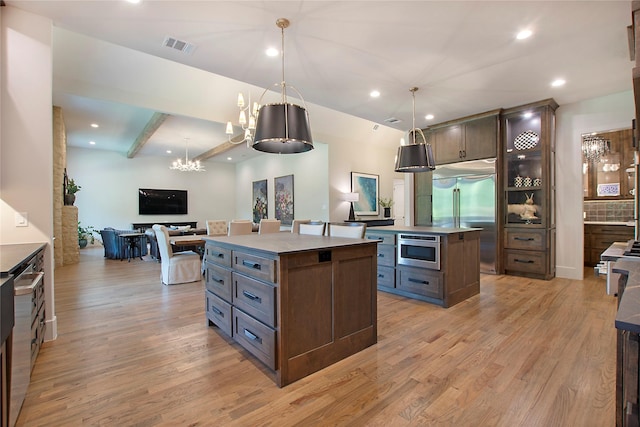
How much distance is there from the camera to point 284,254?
1.88m

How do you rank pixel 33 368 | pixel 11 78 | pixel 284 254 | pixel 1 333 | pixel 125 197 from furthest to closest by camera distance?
pixel 125 197 < pixel 11 78 < pixel 33 368 < pixel 284 254 < pixel 1 333

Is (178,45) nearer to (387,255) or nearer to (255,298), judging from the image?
A: (255,298)

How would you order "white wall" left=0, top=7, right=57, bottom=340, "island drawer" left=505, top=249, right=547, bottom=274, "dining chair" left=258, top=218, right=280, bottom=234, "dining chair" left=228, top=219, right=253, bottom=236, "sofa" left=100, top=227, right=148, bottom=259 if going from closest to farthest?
"white wall" left=0, top=7, right=57, bottom=340 → "island drawer" left=505, top=249, right=547, bottom=274 → "dining chair" left=228, top=219, right=253, bottom=236 → "dining chair" left=258, top=218, right=280, bottom=234 → "sofa" left=100, top=227, right=148, bottom=259

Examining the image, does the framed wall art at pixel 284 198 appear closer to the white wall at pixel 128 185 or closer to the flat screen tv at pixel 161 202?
the white wall at pixel 128 185

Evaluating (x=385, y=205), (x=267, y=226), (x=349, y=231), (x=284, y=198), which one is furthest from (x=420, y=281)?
(x=284, y=198)

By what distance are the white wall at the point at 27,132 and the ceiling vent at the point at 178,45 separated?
3.00 feet

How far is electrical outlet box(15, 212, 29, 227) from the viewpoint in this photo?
245 centimetres

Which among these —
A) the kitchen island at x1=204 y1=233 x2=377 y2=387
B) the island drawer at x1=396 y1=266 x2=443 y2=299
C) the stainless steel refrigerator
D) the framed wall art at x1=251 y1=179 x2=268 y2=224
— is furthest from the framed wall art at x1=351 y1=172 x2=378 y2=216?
the kitchen island at x1=204 y1=233 x2=377 y2=387

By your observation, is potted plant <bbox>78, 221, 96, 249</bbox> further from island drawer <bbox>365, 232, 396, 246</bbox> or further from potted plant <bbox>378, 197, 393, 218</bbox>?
island drawer <bbox>365, 232, 396, 246</bbox>

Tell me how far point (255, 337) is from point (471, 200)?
14.9 feet

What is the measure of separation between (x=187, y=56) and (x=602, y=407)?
442 cm

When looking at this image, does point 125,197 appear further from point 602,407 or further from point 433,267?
point 602,407

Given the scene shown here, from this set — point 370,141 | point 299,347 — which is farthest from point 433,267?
point 370,141

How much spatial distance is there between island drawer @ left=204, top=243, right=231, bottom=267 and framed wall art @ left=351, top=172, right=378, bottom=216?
590 cm
